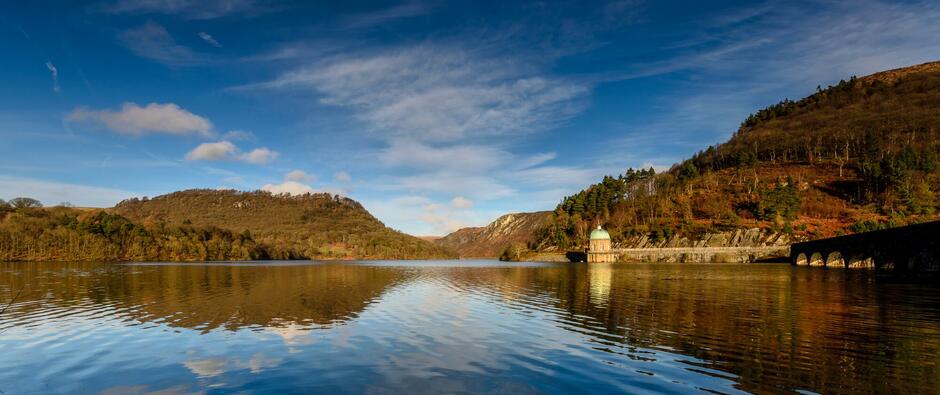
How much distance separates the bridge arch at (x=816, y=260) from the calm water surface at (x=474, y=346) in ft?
305

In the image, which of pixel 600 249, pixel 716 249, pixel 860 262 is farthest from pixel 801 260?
pixel 600 249

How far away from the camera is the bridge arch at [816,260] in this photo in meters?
119

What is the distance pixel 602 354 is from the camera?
20125 millimetres

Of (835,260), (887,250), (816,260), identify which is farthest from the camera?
(816,260)

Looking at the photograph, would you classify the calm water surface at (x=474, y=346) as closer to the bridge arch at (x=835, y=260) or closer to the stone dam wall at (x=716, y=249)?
the bridge arch at (x=835, y=260)

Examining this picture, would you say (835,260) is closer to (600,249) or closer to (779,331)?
(600,249)

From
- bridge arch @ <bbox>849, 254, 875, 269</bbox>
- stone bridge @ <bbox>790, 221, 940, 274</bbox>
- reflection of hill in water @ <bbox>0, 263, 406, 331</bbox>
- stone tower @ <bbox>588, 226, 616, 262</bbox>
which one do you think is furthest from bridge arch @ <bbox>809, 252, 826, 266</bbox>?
reflection of hill in water @ <bbox>0, 263, 406, 331</bbox>

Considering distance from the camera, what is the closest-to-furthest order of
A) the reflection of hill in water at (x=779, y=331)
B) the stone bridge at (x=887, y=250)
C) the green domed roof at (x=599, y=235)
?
the reflection of hill in water at (x=779, y=331), the stone bridge at (x=887, y=250), the green domed roof at (x=599, y=235)

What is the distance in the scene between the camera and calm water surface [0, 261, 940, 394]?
1595 centimetres

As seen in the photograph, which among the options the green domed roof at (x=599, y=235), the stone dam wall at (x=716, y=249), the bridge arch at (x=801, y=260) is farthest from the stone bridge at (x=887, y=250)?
the green domed roof at (x=599, y=235)

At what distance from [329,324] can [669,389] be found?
1951cm

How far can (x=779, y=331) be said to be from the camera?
24.8 m

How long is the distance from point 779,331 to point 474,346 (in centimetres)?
1538

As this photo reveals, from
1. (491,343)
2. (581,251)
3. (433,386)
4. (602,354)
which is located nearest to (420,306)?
(491,343)
